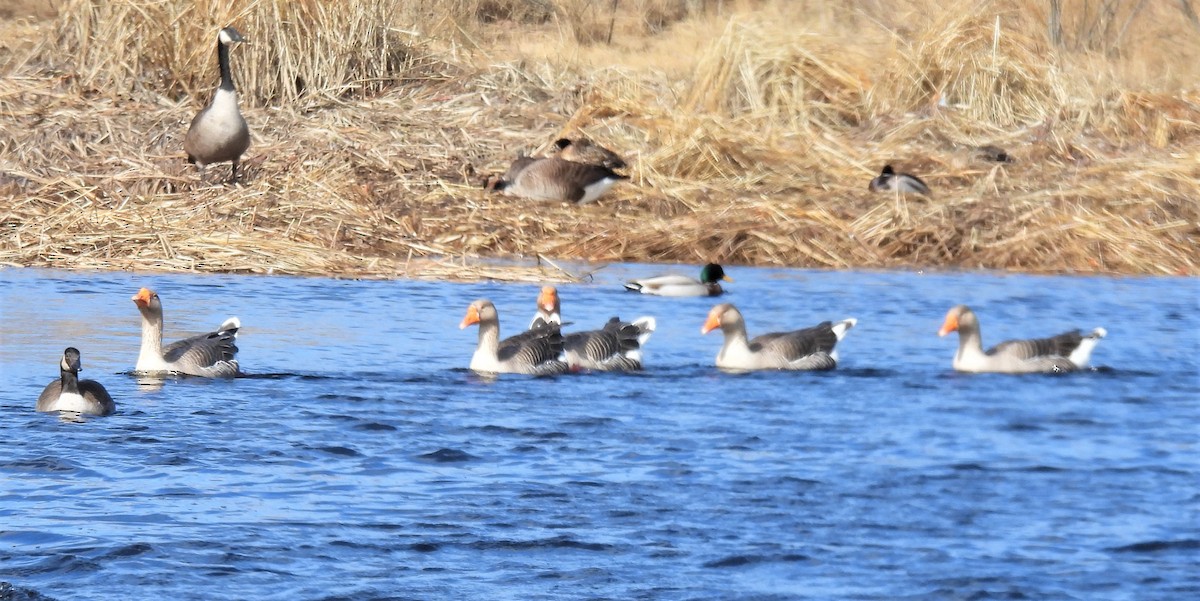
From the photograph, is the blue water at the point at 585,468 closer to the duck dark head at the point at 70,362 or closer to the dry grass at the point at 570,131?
the duck dark head at the point at 70,362

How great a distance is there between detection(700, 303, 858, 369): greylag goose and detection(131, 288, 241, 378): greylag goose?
10.3ft

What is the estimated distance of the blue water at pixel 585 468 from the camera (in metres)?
6.61

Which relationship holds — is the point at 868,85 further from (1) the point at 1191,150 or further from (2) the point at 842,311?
(2) the point at 842,311

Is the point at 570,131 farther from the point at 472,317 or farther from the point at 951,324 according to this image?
the point at 951,324

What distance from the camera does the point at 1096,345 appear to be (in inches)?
500

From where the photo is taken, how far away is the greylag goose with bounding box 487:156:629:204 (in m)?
17.5

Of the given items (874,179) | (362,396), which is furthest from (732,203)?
(362,396)

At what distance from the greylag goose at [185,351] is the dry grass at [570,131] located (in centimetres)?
402

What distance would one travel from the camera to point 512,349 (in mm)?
11453

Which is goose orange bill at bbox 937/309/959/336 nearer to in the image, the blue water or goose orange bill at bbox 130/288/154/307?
the blue water

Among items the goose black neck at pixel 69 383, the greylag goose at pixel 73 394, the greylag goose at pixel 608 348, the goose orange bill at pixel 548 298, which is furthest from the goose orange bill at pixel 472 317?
the goose black neck at pixel 69 383

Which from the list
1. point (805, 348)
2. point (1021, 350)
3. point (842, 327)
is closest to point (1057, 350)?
point (1021, 350)

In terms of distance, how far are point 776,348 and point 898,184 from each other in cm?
605

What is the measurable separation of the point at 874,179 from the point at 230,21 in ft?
23.5
